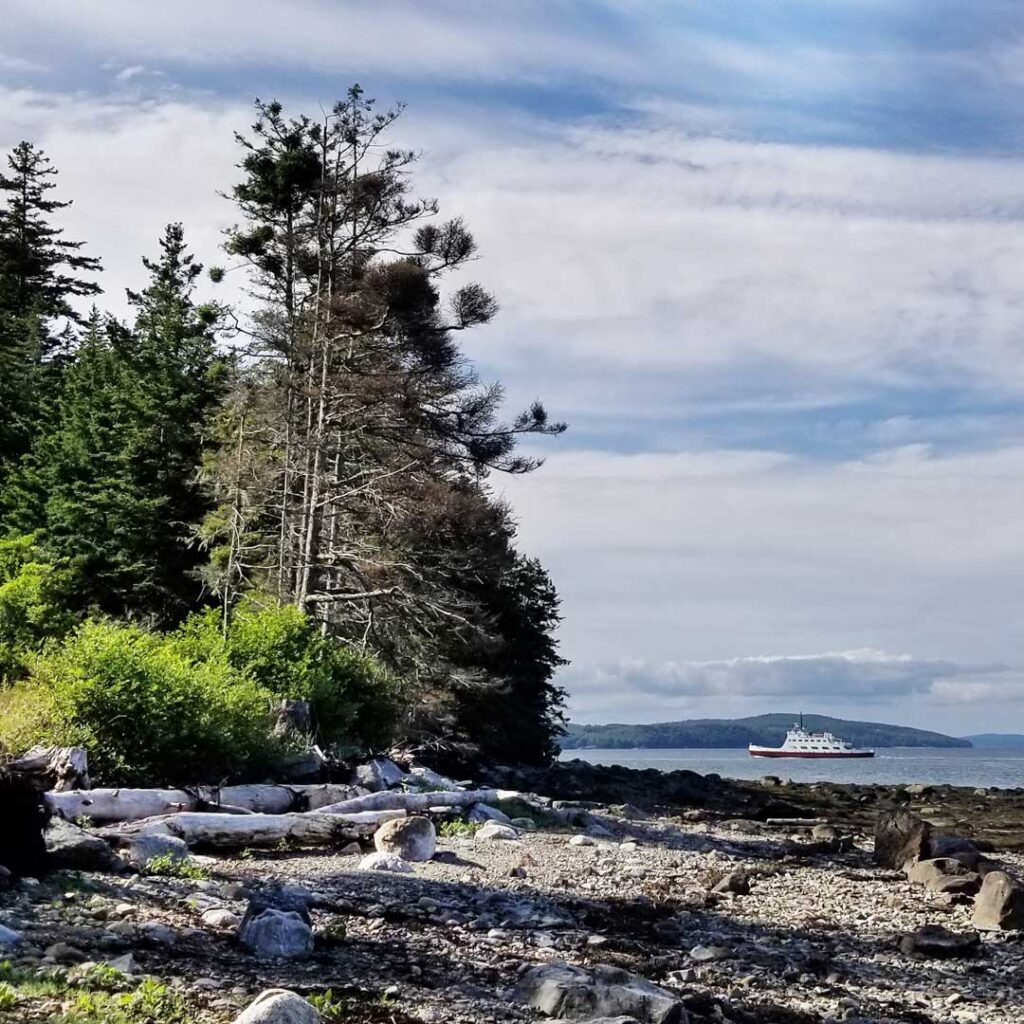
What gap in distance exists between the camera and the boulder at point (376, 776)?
20.0m

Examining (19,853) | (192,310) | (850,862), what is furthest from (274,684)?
(192,310)

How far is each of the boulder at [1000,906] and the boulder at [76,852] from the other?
910cm

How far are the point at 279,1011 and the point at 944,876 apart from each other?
1288 centimetres

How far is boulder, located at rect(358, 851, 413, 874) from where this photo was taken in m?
13.5

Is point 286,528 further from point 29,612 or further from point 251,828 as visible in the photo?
point 251,828

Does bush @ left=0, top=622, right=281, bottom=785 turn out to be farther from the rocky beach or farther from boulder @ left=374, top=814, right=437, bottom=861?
boulder @ left=374, top=814, right=437, bottom=861

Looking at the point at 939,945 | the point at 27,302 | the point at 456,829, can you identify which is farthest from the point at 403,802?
the point at 27,302

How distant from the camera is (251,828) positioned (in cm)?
1496

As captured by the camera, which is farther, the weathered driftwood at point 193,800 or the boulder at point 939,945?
the weathered driftwood at point 193,800

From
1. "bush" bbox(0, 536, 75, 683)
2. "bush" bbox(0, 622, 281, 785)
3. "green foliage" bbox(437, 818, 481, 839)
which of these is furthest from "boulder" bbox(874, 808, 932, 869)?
"bush" bbox(0, 536, 75, 683)

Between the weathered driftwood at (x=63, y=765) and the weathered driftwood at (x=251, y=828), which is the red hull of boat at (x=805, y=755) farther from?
the weathered driftwood at (x=63, y=765)

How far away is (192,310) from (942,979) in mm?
48646

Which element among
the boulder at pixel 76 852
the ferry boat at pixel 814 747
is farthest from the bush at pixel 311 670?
the ferry boat at pixel 814 747

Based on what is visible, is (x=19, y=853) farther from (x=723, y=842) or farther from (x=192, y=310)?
(x=192, y=310)
